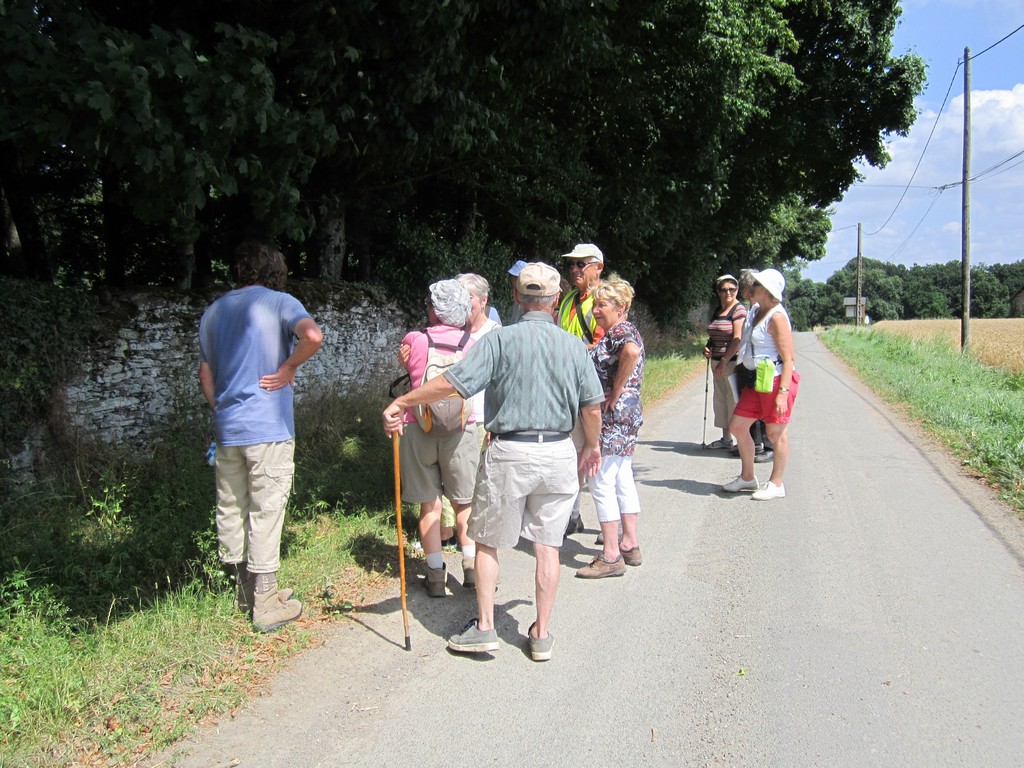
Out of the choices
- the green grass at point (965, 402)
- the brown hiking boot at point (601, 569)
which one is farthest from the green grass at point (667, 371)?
the brown hiking boot at point (601, 569)

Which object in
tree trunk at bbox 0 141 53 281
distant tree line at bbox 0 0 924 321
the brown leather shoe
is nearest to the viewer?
distant tree line at bbox 0 0 924 321

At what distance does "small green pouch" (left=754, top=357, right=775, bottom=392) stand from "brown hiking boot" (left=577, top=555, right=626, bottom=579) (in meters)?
2.26

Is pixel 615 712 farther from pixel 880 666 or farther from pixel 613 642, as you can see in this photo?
pixel 880 666

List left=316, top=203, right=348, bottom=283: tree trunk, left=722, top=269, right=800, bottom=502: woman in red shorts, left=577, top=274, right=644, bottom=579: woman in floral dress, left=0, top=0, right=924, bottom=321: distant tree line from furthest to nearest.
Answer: left=316, top=203, right=348, bottom=283: tree trunk, left=722, top=269, right=800, bottom=502: woman in red shorts, left=0, top=0, right=924, bottom=321: distant tree line, left=577, top=274, right=644, bottom=579: woman in floral dress

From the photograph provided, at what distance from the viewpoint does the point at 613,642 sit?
392 cm

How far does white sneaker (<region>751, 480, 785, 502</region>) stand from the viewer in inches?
258

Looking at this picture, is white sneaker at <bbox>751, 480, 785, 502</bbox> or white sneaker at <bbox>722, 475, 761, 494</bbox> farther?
white sneaker at <bbox>722, 475, 761, 494</bbox>

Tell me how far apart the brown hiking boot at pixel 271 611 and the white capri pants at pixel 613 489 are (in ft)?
6.06

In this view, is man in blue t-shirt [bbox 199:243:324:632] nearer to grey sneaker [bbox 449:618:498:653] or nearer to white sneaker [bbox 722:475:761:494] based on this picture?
grey sneaker [bbox 449:618:498:653]

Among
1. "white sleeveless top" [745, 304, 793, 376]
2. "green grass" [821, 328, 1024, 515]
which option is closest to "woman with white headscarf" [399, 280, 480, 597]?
"white sleeveless top" [745, 304, 793, 376]

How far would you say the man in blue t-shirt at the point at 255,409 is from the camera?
3.86 m

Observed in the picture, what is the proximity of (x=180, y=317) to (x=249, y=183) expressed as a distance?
156 centimetres

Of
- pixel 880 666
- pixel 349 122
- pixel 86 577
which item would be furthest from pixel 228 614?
pixel 349 122

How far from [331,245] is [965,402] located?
9.42m
